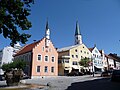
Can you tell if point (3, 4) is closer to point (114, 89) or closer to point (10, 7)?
point (10, 7)

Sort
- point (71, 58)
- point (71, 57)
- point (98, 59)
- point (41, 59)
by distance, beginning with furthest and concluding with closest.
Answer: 1. point (98, 59)
2. point (71, 57)
3. point (71, 58)
4. point (41, 59)

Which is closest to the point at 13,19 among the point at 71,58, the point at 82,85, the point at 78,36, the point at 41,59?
the point at 82,85

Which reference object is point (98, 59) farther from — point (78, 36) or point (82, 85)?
point (82, 85)

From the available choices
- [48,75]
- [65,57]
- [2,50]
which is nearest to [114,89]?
[48,75]

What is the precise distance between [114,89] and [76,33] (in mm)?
82340

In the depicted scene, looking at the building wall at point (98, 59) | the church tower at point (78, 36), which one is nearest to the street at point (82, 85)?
the building wall at point (98, 59)

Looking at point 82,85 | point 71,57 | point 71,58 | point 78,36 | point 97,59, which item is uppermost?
point 78,36

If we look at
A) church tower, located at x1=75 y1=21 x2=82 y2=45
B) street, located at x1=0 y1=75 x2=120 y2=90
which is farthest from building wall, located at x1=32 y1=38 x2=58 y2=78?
church tower, located at x1=75 y1=21 x2=82 y2=45

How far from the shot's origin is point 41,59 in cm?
5772

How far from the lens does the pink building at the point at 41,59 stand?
5559 cm

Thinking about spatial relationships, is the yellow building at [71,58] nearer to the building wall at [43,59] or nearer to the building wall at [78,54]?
the building wall at [78,54]

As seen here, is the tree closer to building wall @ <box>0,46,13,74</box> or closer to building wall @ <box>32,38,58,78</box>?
building wall @ <box>32,38,58,78</box>

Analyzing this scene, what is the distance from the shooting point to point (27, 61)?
190 ft

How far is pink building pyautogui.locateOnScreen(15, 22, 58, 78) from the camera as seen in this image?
5559 cm
